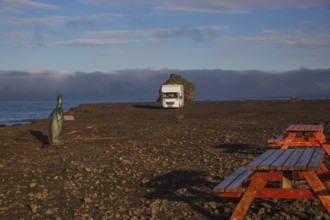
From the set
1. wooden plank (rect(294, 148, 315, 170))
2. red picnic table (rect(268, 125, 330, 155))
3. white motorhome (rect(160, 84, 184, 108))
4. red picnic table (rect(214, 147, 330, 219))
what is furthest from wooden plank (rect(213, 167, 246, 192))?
white motorhome (rect(160, 84, 184, 108))

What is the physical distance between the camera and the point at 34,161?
1460cm

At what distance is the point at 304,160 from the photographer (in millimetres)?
6887

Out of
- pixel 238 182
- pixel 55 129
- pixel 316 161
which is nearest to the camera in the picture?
pixel 316 161

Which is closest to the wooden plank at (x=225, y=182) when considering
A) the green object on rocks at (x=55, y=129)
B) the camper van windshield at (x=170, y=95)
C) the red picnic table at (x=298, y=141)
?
the red picnic table at (x=298, y=141)

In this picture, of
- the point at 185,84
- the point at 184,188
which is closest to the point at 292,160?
the point at 184,188

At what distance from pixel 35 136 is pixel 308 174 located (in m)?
18.0

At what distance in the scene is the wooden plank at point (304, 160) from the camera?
632 cm

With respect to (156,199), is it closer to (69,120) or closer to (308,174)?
(308,174)

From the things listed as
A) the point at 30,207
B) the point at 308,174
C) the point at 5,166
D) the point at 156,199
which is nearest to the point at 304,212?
the point at 308,174

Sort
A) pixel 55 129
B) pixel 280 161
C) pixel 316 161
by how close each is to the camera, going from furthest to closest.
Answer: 1. pixel 55 129
2. pixel 280 161
3. pixel 316 161

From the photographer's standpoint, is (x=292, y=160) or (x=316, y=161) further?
(x=292, y=160)

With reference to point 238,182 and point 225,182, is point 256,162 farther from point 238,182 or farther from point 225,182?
point 225,182

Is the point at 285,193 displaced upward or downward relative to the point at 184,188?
upward

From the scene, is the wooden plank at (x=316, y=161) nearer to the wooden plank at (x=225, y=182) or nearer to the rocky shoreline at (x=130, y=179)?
the rocky shoreline at (x=130, y=179)
